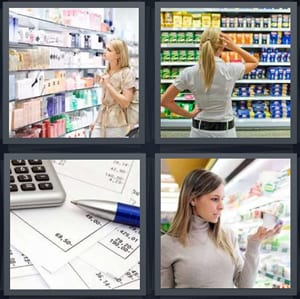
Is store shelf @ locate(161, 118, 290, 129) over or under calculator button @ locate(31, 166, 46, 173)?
over

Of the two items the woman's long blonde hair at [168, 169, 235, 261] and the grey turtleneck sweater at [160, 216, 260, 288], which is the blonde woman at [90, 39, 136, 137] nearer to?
the woman's long blonde hair at [168, 169, 235, 261]

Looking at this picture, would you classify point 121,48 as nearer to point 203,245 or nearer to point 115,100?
point 115,100

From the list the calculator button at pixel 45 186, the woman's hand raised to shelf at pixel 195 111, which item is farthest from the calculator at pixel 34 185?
the woman's hand raised to shelf at pixel 195 111

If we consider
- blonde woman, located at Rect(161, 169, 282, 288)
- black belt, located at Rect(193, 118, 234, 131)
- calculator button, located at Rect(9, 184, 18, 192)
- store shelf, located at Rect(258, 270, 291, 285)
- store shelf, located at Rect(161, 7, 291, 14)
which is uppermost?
store shelf, located at Rect(161, 7, 291, 14)

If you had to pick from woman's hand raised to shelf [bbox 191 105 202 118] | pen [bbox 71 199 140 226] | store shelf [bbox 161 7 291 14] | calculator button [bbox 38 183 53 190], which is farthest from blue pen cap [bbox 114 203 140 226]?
store shelf [bbox 161 7 291 14]

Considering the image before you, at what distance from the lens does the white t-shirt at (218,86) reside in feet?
4.94

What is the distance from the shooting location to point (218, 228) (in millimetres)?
1514

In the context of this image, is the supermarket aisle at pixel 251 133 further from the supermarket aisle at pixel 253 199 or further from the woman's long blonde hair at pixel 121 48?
the woman's long blonde hair at pixel 121 48

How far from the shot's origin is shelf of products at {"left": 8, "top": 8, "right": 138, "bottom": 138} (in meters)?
1.48

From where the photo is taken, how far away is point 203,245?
152cm

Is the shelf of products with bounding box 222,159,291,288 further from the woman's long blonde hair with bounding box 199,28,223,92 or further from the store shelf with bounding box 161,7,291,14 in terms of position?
the store shelf with bounding box 161,7,291,14

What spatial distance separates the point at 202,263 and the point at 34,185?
56 cm

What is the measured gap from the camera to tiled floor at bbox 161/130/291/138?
150 cm

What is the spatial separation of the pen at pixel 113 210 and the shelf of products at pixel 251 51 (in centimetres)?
27
